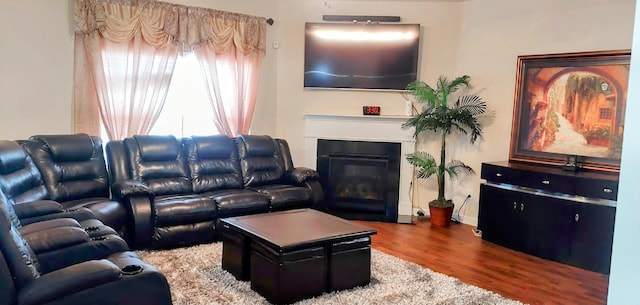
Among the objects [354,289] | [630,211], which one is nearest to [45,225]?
[354,289]

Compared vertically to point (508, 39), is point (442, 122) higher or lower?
lower

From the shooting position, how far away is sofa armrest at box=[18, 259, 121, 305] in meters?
1.86

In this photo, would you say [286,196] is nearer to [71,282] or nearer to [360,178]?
[360,178]

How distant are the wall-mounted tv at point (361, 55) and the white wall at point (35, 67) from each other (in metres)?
2.74

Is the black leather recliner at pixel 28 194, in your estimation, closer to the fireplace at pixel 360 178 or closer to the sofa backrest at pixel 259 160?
the sofa backrest at pixel 259 160

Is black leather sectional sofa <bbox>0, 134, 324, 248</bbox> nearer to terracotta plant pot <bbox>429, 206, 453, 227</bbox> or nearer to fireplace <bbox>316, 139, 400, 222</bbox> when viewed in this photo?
fireplace <bbox>316, 139, 400, 222</bbox>

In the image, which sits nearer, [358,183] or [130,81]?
[130,81]

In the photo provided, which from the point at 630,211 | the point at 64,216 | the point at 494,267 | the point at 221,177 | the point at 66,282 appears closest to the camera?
the point at 630,211

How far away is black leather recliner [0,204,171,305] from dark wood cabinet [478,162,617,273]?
3500 mm

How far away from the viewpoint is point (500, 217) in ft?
15.2

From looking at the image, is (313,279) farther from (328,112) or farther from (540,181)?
(328,112)

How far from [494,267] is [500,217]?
80cm

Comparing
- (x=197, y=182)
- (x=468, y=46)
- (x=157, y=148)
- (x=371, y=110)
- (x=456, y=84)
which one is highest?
(x=468, y=46)

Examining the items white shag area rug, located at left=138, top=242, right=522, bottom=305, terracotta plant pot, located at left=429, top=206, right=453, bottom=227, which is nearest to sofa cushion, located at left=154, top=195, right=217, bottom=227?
white shag area rug, located at left=138, top=242, right=522, bottom=305
